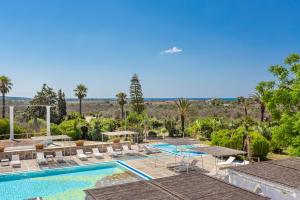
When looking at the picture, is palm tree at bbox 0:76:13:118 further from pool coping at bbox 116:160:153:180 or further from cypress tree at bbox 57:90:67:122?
pool coping at bbox 116:160:153:180

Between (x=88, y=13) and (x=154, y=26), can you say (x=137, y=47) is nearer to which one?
(x=154, y=26)

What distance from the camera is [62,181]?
1423 cm

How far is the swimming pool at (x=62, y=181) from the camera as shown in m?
12.3

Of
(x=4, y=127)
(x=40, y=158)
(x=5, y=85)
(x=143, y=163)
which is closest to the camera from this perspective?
(x=143, y=163)

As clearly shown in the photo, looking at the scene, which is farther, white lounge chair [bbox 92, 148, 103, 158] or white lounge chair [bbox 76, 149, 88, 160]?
white lounge chair [bbox 92, 148, 103, 158]

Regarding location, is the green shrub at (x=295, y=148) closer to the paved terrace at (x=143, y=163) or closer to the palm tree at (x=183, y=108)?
the paved terrace at (x=143, y=163)

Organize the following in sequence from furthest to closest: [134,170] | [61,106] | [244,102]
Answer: [61,106], [244,102], [134,170]

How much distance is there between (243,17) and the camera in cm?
2331

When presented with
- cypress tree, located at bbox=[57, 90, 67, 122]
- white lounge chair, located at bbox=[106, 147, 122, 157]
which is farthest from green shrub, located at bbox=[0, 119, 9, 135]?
cypress tree, located at bbox=[57, 90, 67, 122]

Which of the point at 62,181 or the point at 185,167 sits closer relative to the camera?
the point at 62,181

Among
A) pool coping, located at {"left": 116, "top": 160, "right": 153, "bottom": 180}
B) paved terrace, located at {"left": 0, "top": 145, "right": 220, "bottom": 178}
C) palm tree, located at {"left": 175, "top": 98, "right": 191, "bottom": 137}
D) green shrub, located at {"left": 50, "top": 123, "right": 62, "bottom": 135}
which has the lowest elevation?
pool coping, located at {"left": 116, "top": 160, "right": 153, "bottom": 180}

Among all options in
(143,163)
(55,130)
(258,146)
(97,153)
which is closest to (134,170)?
(143,163)

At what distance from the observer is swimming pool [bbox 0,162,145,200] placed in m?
12.3

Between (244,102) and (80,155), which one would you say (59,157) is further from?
(244,102)
